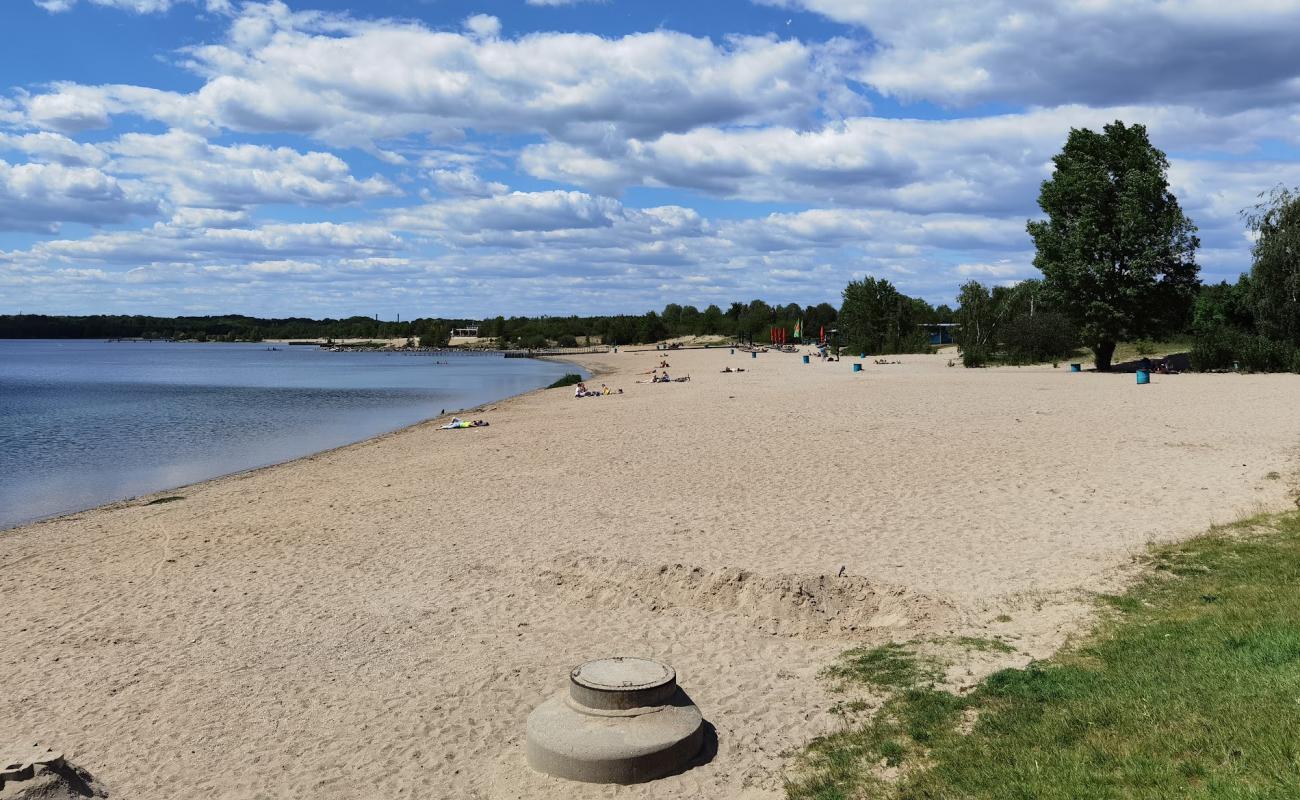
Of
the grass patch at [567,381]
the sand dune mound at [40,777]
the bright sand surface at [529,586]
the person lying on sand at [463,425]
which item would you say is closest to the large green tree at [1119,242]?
the bright sand surface at [529,586]

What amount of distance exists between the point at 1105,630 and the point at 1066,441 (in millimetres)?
12048

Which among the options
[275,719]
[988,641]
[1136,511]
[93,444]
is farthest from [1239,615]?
[93,444]

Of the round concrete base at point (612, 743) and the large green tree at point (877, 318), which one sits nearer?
the round concrete base at point (612, 743)

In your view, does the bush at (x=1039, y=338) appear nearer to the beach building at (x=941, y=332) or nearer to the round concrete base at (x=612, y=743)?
the round concrete base at (x=612, y=743)

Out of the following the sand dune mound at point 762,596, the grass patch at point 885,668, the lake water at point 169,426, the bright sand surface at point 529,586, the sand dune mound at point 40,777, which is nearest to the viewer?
the sand dune mound at point 40,777

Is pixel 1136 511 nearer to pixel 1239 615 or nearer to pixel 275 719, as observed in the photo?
pixel 1239 615

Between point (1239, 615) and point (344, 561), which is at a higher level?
point (1239, 615)

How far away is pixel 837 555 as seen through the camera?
Answer: 421 inches

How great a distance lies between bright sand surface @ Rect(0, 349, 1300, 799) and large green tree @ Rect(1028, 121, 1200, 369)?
732 inches

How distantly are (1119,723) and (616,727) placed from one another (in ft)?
10.5

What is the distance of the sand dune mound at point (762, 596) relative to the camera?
8781 millimetres

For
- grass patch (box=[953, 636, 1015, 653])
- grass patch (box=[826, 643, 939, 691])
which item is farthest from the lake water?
grass patch (box=[953, 636, 1015, 653])

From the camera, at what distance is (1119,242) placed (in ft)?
122

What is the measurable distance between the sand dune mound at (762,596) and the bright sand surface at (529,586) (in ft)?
0.11
